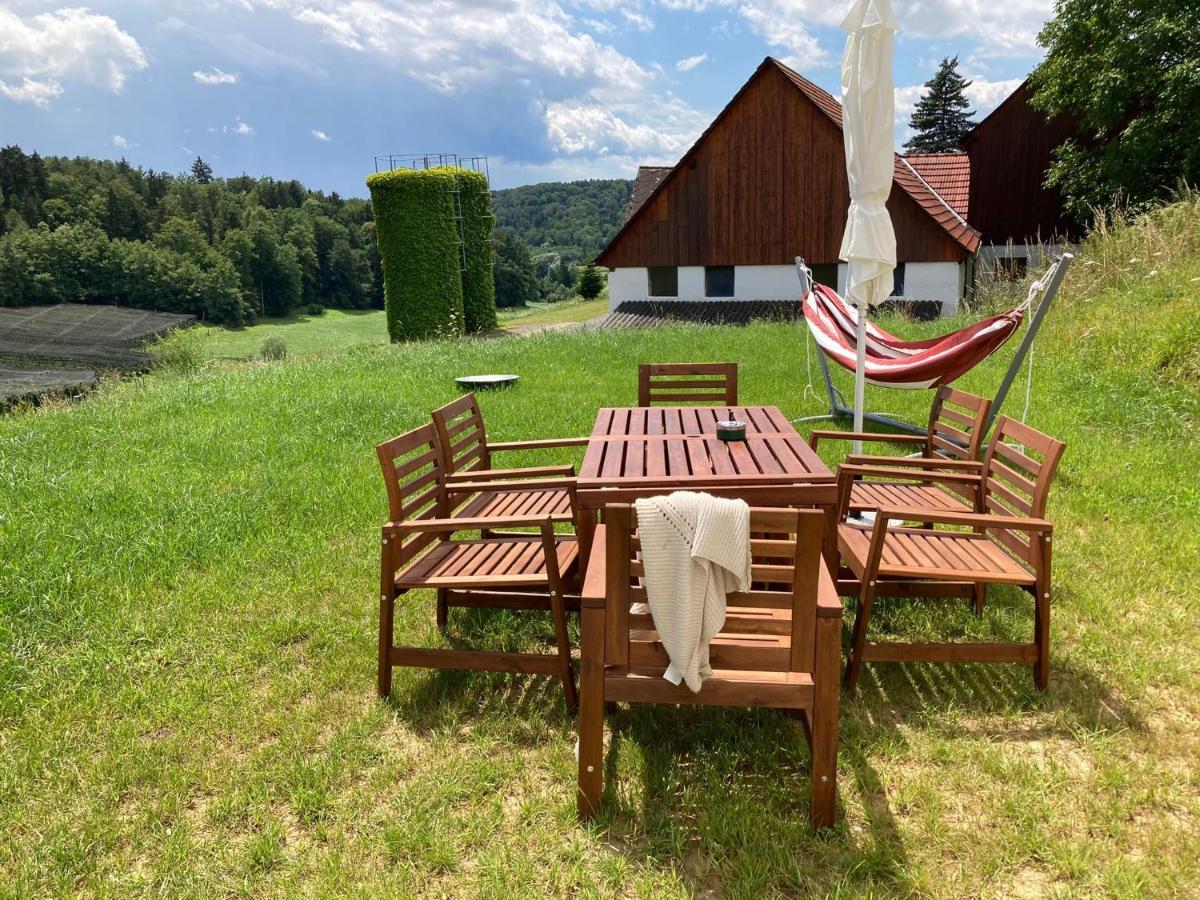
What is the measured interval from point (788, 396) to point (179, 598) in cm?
567

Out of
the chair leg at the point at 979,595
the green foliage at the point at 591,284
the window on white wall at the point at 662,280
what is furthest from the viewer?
the green foliage at the point at 591,284

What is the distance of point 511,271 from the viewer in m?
71.4

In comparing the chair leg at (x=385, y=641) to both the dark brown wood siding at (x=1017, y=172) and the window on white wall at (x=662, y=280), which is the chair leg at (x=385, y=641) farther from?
the dark brown wood siding at (x=1017, y=172)

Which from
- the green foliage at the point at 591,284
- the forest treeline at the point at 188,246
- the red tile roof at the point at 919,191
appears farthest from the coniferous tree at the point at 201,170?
the red tile roof at the point at 919,191

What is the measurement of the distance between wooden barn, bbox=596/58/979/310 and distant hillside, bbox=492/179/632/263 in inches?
3190

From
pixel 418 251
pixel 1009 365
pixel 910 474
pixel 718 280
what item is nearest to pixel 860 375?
pixel 910 474

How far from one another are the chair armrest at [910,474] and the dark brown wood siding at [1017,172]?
23552 millimetres

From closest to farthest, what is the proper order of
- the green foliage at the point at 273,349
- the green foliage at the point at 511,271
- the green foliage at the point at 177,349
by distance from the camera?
the green foliage at the point at 177,349 → the green foliage at the point at 273,349 → the green foliage at the point at 511,271

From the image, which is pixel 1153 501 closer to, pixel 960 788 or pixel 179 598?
pixel 960 788

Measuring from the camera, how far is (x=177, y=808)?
2199mm

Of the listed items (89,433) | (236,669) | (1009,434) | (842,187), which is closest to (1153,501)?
(1009,434)

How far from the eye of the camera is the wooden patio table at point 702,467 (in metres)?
2.58

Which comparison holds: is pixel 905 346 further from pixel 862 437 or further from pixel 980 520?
pixel 980 520

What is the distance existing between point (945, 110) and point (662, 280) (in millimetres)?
34715
